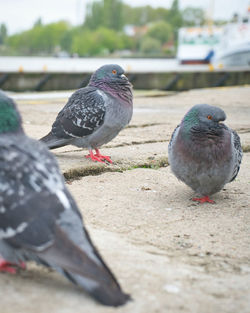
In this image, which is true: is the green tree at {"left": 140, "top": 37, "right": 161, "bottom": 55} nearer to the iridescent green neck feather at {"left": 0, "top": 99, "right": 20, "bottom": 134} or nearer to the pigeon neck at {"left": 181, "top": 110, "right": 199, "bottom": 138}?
the pigeon neck at {"left": 181, "top": 110, "right": 199, "bottom": 138}

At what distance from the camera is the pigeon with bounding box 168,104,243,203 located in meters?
3.41

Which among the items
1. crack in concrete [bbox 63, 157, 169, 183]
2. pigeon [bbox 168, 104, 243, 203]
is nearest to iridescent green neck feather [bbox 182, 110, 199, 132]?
pigeon [bbox 168, 104, 243, 203]

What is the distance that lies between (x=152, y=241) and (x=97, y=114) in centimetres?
228

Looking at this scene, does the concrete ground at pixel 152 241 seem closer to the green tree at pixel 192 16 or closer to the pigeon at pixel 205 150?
the pigeon at pixel 205 150

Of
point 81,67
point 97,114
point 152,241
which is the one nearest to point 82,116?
point 97,114

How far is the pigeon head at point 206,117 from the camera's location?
3398mm

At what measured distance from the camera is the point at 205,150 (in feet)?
11.2

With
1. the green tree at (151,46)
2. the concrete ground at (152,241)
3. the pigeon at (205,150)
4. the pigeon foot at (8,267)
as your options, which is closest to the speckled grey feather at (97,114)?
the concrete ground at (152,241)

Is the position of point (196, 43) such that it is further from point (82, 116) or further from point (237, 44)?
point (82, 116)

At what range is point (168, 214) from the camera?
128 inches

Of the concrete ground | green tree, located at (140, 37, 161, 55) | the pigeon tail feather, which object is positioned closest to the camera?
the pigeon tail feather

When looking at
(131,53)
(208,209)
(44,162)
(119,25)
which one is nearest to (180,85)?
(208,209)

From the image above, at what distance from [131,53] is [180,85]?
102 metres

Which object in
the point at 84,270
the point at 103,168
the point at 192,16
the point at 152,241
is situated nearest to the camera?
the point at 84,270
